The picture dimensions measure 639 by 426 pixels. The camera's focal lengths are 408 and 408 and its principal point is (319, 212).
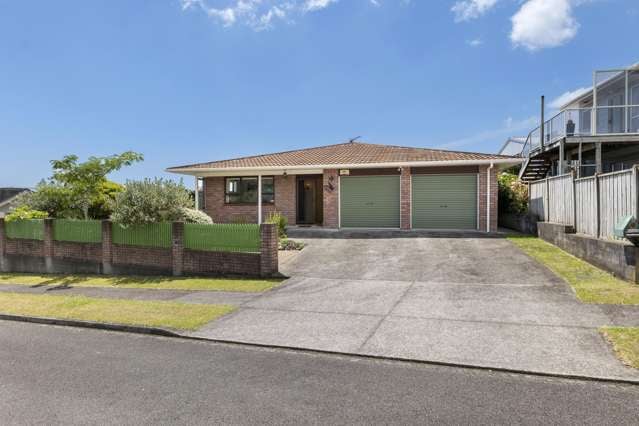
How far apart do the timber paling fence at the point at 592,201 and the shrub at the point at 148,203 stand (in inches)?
452

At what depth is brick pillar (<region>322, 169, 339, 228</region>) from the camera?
1744cm

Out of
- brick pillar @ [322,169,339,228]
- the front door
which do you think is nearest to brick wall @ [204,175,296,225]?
the front door

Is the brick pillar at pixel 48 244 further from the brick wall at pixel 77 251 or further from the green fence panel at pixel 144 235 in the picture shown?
the green fence panel at pixel 144 235

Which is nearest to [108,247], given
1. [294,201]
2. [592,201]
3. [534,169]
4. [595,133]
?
[294,201]

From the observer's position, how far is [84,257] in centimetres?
1373

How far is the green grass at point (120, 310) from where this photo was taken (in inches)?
276

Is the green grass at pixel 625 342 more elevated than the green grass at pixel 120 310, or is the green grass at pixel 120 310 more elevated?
the green grass at pixel 625 342

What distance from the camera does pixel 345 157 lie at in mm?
18266

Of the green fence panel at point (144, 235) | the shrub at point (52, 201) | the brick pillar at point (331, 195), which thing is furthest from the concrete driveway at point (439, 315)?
the shrub at point (52, 201)

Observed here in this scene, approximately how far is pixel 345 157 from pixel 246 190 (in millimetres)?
4855

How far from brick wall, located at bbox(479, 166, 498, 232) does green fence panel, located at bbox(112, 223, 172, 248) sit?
11.5 m

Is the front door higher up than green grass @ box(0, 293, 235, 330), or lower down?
higher up

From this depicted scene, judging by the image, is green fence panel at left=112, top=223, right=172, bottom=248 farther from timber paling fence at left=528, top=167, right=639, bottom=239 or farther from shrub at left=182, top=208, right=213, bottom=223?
timber paling fence at left=528, top=167, right=639, bottom=239

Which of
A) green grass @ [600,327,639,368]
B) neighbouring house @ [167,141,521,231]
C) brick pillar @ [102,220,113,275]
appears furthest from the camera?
neighbouring house @ [167,141,521,231]
